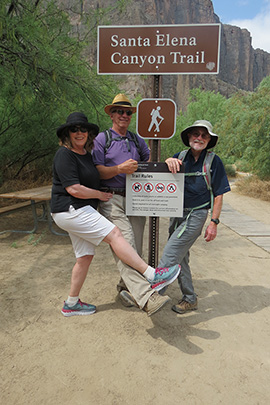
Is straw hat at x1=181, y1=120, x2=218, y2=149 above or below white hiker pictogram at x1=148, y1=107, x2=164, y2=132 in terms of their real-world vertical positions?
below

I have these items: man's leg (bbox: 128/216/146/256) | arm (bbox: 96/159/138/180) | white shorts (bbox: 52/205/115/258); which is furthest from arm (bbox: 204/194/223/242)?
white shorts (bbox: 52/205/115/258)

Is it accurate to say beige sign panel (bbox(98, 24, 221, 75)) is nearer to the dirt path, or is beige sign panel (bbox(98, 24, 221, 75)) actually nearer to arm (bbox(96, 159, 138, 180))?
arm (bbox(96, 159, 138, 180))

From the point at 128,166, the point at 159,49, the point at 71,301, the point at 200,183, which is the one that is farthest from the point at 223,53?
the point at 71,301

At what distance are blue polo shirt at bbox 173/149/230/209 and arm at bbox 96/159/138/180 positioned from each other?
454 mm

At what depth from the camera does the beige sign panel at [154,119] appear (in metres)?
2.78

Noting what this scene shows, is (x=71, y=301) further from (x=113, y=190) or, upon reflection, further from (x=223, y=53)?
(x=223, y=53)

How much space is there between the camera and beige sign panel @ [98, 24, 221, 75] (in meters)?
2.62

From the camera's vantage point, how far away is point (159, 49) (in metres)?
2.70

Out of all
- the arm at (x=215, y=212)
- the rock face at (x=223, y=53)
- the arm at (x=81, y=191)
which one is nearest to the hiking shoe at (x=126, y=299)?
the arm at (x=215, y=212)

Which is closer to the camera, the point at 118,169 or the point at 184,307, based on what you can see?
the point at 118,169

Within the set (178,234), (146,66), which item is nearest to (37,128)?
(146,66)

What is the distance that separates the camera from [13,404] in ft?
5.99

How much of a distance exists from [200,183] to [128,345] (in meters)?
1.41

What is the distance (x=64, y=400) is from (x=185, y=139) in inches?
85.5
